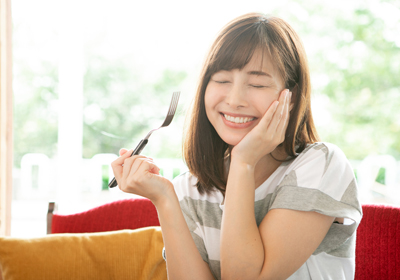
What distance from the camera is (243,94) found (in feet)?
3.23

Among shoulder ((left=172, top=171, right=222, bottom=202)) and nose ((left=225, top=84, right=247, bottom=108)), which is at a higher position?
nose ((left=225, top=84, right=247, bottom=108))

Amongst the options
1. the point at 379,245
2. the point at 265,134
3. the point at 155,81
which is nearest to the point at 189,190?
the point at 265,134

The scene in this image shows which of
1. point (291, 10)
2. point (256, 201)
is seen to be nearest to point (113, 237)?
point (256, 201)

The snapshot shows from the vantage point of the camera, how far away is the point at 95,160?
2.89 metres

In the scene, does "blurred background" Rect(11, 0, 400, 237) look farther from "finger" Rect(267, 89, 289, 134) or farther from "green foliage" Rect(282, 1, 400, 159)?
"finger" Rect(267, 89, 289, 134)

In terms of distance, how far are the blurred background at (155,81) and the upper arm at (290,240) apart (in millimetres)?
1952

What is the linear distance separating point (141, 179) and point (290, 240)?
39cm

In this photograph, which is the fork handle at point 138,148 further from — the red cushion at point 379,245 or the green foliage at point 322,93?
the green foliage at point 322,93

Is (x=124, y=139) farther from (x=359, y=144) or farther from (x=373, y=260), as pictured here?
(x=373, y=260)

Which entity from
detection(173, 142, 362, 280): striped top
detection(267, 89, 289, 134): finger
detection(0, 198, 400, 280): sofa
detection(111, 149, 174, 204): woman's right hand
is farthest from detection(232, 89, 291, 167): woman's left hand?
detection(0, 198, 400, 280): sofa

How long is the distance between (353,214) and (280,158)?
0.90 ft

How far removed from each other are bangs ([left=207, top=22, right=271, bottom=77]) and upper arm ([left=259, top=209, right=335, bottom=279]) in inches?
15.5

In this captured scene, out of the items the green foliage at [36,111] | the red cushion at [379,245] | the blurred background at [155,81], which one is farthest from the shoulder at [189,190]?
→ the green foliage at [36,111]

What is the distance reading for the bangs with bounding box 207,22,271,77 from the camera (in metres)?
0.97
